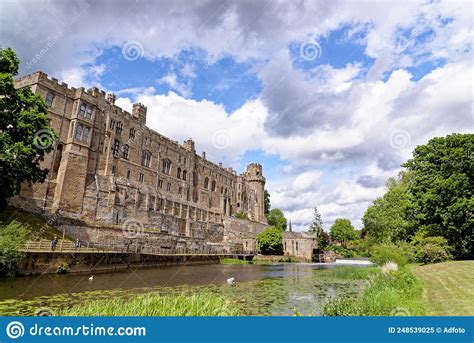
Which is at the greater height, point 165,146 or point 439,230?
point 165,146

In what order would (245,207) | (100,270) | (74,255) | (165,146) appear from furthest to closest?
(245,207), (165,146), (100,270), (74,255)

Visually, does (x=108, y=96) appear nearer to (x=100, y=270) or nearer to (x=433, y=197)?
(x=100, y=270)

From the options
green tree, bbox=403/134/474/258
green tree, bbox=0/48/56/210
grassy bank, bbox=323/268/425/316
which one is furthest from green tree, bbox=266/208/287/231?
grassy bank, bbox=323/268/425/316

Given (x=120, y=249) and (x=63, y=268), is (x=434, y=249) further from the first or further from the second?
(x=63, y=268)

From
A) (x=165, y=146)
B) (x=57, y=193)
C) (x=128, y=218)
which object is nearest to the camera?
(x=57, y=193)

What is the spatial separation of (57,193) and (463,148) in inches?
1826

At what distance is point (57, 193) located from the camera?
37812mm

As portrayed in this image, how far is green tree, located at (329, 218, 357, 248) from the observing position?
→ 105 meters

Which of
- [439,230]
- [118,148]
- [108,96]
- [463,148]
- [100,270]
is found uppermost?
[108,96]

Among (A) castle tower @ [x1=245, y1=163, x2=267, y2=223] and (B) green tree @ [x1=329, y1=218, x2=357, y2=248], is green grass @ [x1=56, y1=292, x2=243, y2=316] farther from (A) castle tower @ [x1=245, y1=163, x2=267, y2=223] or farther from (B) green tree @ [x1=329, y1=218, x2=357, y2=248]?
(B) green tree @ [x1=329, y1=218, x2=357, y2=248]

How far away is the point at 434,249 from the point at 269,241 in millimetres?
41473

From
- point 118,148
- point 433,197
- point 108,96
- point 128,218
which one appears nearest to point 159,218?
point 128,218

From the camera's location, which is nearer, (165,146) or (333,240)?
(165,146)

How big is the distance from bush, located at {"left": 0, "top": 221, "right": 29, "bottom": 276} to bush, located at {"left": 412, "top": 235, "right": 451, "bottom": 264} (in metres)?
34.7
